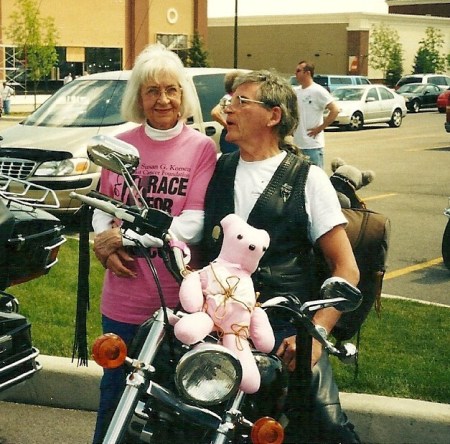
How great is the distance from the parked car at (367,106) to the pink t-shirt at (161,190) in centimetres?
2697

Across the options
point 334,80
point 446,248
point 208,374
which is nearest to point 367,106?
point 334,80

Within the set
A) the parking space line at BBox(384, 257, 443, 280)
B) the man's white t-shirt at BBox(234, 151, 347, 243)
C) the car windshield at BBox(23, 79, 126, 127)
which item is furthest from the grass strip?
the car windshield at BBox(23, 79, 126, 127)

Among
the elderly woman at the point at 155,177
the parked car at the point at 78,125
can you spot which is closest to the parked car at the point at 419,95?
the parked car at the point at 78,125

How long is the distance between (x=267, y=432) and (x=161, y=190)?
3.80ft

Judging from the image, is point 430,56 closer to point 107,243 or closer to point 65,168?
point 65,168

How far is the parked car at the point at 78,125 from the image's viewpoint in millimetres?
10070

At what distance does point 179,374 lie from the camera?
243 centimetres

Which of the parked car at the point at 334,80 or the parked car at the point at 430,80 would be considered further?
the parked car at the point at 430,80

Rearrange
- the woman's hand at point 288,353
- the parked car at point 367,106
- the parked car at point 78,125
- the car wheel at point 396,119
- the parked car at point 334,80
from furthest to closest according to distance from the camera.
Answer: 1. the parked car at point 334,80
2. the car wheel at point 396,119
3. the parked car at point 367,106
4. the parked car at point 78,125
5. the woman's hand at point 288,353

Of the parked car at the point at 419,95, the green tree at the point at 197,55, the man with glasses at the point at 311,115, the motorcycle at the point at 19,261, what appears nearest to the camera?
the motorcycle at the point at 19,261

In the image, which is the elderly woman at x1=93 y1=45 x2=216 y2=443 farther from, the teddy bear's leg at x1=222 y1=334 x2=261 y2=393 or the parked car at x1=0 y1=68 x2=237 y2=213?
the parked car at x1=0 y1=68 x2=237 y2=213

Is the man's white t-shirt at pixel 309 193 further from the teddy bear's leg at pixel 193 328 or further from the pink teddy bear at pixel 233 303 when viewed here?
the teddy bear's leg at pixel 193 328

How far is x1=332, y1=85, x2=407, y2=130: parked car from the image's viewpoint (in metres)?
30.3

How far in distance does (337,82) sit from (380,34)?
24258 mm
